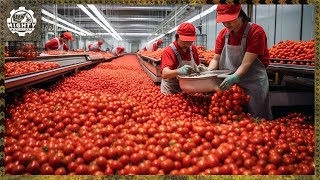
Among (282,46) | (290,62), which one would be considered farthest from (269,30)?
(290,62)

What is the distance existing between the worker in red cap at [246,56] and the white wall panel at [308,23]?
5079 mm

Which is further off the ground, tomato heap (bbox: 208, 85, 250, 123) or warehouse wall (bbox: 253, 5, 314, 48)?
warehouse wall (bbox: 253, 5, 314, 48)

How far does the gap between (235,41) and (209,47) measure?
14475 millimetres

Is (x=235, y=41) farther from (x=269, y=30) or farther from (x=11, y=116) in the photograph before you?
(x=269, y=30)

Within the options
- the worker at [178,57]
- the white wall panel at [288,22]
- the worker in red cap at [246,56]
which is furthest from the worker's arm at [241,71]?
the white wall panel at [288,22]

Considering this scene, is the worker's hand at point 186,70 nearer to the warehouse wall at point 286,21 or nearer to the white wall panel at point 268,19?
the warehouse wall at point 286,21

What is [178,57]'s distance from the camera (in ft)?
13.5

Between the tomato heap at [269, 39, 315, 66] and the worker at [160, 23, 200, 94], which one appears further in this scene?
the tomato heap at [269, 39, 315, 66]

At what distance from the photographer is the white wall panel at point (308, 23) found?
761 centimetres

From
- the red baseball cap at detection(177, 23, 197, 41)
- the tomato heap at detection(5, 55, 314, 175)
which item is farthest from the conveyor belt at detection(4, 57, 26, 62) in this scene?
the red baseball cap at detection(177, 23, 197, 41)

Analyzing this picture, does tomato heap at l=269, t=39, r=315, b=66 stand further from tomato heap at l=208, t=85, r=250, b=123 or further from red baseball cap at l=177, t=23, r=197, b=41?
tomato heap at l=208, t=85, r=250, b=123

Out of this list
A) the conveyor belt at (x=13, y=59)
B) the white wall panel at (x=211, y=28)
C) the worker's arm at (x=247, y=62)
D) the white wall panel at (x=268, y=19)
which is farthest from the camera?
the white wall panel at (x=211, y=28)

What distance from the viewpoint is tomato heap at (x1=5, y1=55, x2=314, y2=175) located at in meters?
1.97

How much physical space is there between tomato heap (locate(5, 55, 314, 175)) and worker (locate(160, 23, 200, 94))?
58 cm
